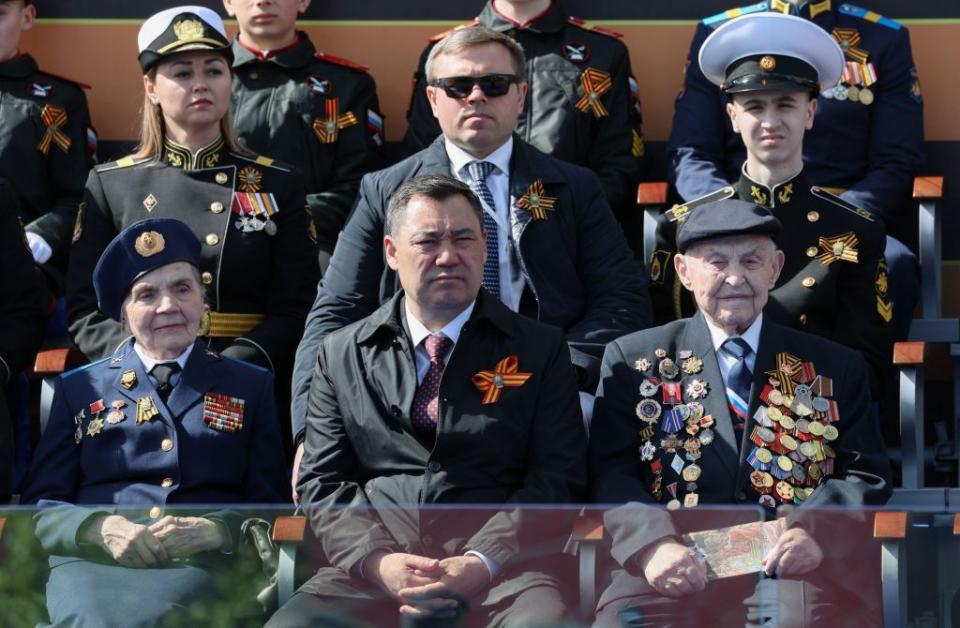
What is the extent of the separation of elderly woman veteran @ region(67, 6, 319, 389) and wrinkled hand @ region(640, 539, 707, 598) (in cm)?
204

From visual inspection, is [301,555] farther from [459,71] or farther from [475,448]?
[459,71]

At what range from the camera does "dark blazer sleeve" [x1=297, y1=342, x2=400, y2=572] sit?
137 inches

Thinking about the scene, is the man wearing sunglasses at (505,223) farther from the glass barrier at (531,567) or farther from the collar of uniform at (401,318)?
the glass barrier at (531,567)

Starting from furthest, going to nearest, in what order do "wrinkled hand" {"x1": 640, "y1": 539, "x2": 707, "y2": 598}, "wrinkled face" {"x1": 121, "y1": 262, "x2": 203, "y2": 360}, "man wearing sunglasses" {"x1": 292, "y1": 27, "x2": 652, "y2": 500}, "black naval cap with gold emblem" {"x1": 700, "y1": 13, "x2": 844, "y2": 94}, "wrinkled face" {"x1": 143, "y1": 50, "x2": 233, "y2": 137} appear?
"wrinkled face" {"x1": 143, "y1": 50, "x2": 233, "y2": 137} < "black naval cap with gold emblem" {"x1": 700, "y1": 13, "x2": 844, "y2": 94} < "man wearing sunglasses" {"x1": 292, "y1": 27, "x2": 652, "y2": 500} < "wrinkled face" {"x1": 121, "y1": 262, "x2": 203, "y2": 360} < "wrinkled hand" {"x1": 640, "y1": 539, "x2": 707, "y2": 598}

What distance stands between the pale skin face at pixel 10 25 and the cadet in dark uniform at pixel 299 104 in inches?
28.8

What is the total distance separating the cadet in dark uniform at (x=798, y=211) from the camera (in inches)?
194

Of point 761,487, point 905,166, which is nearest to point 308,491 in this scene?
point 761,487

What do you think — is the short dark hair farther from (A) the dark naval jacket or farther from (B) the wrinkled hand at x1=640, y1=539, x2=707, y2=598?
(B) the wrinkled hand at x1=640, y1=539, x2=707, y2=598

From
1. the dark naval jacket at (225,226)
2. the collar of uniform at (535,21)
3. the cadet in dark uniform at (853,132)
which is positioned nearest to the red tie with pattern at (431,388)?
the dark naval jacket at (225,226)

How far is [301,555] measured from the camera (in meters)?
3.43

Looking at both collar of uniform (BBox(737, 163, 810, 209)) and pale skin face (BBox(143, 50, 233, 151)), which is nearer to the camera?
collar of uniform (BBox(737, 163, 810, 209))

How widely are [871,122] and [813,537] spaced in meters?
2.71

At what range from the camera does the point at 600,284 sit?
484 cm

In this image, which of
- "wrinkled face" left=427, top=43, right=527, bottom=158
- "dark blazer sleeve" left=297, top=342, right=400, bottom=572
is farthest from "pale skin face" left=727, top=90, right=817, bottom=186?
"dark blazer sleeve" left=297, top=342, right=400, bottom=572
